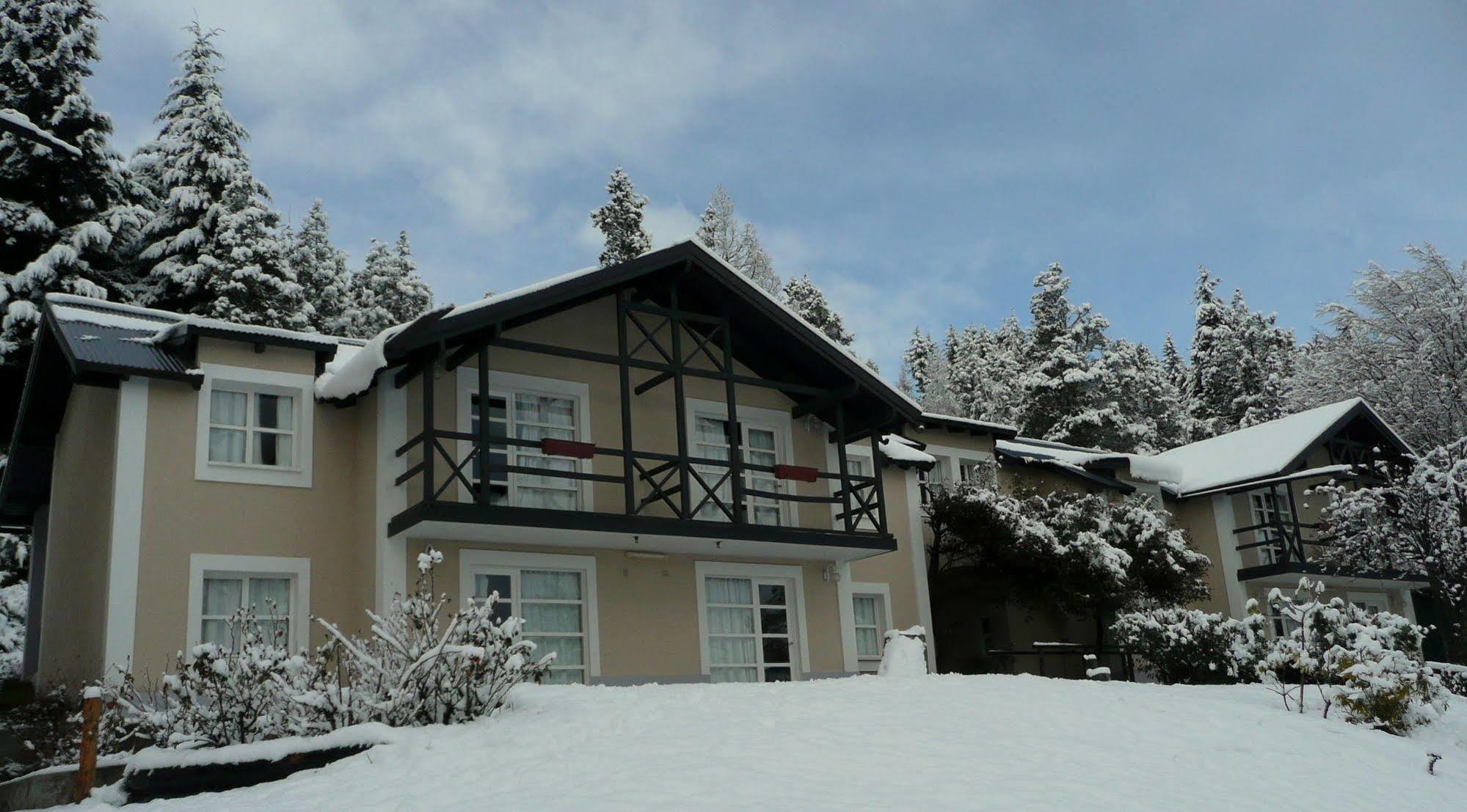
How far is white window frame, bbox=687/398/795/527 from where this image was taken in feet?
68.0

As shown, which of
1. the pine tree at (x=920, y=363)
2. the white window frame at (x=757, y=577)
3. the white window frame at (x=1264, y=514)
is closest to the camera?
the white window frame at (x=757, y=577)

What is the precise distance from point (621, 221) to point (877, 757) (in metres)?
37.1

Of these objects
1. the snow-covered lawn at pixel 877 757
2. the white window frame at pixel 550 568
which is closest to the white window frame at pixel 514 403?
the white window frame at pixel 550 568

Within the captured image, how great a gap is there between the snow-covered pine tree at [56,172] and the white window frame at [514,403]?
13504 mm

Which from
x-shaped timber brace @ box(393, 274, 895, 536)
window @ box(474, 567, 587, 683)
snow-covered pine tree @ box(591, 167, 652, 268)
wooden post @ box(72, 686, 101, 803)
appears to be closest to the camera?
wooden post @ box(72, 686, 101, 803)

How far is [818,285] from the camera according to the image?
47562mm

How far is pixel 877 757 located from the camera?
32.6 feet

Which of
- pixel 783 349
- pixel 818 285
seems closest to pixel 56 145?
pixel 783 349

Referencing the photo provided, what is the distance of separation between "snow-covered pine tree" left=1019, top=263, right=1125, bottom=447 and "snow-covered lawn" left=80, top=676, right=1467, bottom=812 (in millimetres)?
31202

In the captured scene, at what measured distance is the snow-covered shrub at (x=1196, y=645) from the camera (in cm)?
1877

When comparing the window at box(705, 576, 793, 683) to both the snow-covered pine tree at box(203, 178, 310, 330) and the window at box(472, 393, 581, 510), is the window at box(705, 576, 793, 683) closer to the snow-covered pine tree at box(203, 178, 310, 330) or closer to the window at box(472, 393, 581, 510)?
the window at box(472, 393, 581, 510)

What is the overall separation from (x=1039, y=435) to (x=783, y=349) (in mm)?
27170

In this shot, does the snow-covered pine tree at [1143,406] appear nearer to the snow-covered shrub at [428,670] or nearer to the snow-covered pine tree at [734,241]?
the snow-covered pine tree at [734,241]

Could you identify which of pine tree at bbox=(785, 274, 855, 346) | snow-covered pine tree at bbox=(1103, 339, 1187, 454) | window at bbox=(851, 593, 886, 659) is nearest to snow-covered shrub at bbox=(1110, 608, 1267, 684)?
window at bbox=(851, 593, 886, 659)
